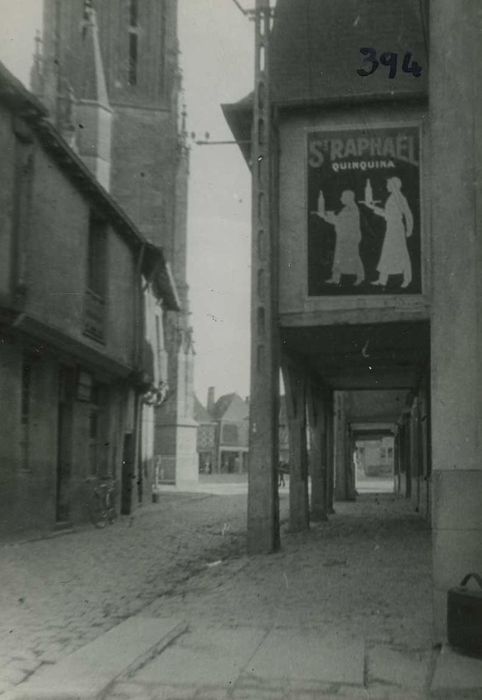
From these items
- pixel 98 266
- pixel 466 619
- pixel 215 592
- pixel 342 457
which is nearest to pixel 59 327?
pixel 98 266

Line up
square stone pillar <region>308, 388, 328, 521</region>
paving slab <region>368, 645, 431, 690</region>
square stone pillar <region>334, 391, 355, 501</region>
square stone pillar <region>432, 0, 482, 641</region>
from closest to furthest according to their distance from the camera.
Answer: paving slab <region>368, 645, 431, 690</region>, square stone pillar <region>432, 0, 482, 641</region>, square stone pillar <region>308, 388, 328, 521</region>, square stone pillar <region>334, 391, 355, 501</region>

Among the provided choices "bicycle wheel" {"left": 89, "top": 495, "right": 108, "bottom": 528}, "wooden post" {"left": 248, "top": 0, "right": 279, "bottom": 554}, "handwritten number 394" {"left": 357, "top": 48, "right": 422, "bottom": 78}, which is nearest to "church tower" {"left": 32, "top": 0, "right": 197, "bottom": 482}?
"bicycle wheel" {"left": 89, "top": 495, "right": 108, "bottom": 528}

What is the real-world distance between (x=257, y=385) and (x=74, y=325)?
4335 millimetres

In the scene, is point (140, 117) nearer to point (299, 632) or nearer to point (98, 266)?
point (98, 266)

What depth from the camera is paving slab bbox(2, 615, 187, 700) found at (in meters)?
4.86

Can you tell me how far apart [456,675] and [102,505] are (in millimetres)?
12594

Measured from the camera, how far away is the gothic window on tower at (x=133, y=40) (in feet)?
153

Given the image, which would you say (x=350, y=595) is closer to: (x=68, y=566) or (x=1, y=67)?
(x=68, y=566)

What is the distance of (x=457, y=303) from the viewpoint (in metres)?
6.40

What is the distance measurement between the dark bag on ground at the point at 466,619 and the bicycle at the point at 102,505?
11495mm

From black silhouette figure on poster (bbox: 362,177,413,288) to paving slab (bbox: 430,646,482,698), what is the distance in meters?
7.91

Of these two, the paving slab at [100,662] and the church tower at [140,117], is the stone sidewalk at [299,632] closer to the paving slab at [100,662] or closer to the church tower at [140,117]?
the paving slab at [100,662]

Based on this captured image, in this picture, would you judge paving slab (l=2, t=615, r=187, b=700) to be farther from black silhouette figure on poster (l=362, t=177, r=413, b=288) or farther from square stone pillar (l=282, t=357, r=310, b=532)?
square stone pillar (l=282, t=357, r=310, b=532)

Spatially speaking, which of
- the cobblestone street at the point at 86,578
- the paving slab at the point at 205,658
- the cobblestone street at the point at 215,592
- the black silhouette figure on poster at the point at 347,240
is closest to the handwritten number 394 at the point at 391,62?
the black silhouette figure on poster at the point at 347,240
